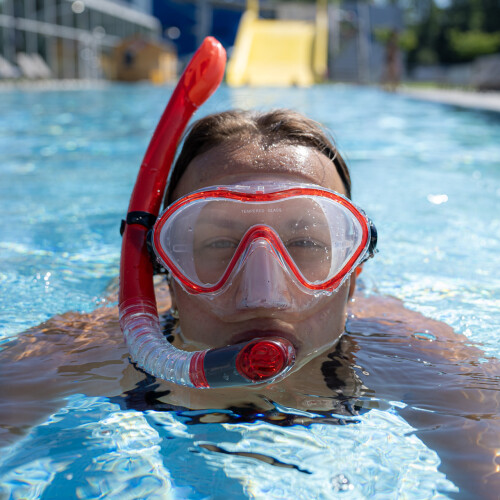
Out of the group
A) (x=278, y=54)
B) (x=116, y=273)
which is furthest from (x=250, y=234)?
(x=278, y=54)

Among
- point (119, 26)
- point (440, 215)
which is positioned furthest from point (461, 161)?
point (119, 26)

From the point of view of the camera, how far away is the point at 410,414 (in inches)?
68.1

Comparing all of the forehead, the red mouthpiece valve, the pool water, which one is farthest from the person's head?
the pool water

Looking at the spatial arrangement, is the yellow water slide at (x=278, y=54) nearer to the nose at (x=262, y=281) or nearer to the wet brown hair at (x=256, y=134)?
the wet brown hair at (x=256, y=134)

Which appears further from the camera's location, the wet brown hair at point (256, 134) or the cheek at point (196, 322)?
the wet brown hair at point (256, 134)

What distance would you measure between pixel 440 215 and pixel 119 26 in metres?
32.2

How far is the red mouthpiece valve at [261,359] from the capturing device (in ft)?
4.91

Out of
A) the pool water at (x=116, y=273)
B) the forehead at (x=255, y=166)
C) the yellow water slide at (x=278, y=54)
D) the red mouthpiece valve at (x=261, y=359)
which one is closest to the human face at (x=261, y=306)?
the forehead at (x=255, y=166)

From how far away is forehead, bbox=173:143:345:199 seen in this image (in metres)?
1.86

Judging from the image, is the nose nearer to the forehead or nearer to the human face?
the human face

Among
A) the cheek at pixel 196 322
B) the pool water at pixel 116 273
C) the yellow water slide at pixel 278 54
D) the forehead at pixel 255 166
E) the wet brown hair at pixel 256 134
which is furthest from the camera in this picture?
the yellow water slide at pixel 278 54

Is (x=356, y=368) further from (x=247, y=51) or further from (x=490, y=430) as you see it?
(x=247, y=51)

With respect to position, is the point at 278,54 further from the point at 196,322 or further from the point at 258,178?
the point at 196,322

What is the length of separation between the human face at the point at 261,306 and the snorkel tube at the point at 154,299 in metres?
0.09
